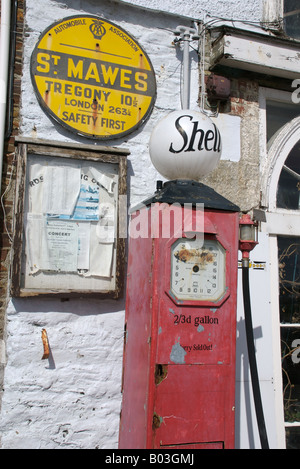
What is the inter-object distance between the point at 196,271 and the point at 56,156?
1389 mm

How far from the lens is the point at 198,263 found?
247 centimetres

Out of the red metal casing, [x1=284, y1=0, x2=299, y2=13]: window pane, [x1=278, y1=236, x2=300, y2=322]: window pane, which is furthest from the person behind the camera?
[x1=284, y1=0, x2=299, y2=13]: window pane

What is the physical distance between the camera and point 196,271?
248 cm

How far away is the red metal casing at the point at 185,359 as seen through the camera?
2383 millimetres

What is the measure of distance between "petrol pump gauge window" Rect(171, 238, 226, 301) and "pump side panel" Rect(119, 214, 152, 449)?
145 millimetres

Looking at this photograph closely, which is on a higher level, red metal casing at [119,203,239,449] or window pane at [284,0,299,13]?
window pane at [284,0,299,13]

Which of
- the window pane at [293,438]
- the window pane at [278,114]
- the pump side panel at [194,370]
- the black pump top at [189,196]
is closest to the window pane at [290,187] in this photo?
the window pane at [278,114]

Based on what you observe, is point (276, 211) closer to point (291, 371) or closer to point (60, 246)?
point (291, 371)

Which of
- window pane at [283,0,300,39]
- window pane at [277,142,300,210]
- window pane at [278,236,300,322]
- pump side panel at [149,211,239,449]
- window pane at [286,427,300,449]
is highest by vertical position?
window pane at [283,0,300,39]

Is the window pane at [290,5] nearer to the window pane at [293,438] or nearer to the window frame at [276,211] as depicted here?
the window frame at [276,211]

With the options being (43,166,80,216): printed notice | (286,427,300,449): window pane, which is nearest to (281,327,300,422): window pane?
(286,427,300,449): window pane

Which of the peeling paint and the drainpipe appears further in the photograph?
the drainpipe

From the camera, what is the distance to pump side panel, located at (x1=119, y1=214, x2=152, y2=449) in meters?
2.49

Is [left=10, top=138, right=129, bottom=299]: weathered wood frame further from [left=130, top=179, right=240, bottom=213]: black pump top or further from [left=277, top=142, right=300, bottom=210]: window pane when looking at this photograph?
[left=277, top=142, right=300, bottom=210]: window pane
